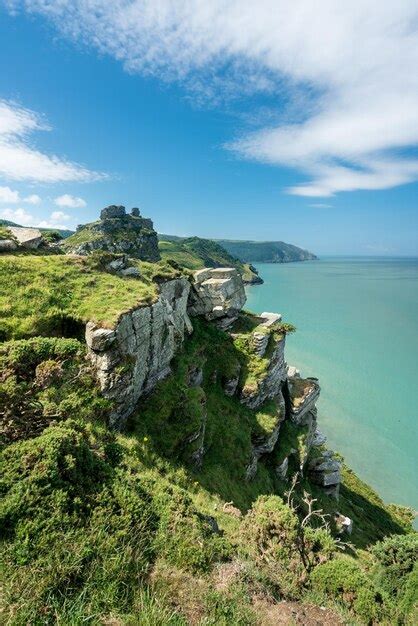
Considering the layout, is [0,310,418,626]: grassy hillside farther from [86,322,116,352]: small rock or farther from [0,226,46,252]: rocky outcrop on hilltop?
[0,226,46,252]: rocky outcrop on hilltop

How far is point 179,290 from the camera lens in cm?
2939

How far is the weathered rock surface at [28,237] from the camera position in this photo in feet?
78.0

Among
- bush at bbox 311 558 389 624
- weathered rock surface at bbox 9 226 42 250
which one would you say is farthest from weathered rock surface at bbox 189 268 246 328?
bush at bbox 311 558 389 624

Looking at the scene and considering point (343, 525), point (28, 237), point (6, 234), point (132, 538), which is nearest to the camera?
point (132, 538)

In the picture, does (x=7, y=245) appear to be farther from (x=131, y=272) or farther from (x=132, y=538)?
(x=132, y=538)

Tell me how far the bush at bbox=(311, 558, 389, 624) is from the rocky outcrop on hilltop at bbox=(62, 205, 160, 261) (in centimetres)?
14005

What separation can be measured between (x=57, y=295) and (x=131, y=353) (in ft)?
18.4

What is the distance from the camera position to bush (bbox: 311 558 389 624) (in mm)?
11461

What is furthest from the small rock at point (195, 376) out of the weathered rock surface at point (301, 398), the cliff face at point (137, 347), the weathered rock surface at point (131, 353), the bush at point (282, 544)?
the weathered rock surface at point (301, 398)

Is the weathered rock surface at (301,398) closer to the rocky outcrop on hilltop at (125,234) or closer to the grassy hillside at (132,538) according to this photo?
the grassy hillside at (132,538)

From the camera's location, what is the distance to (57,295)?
762 inches

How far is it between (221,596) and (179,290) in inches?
911

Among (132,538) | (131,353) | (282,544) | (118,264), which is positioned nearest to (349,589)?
(282,544)

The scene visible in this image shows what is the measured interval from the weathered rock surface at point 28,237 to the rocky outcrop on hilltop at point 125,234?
119406 mm
